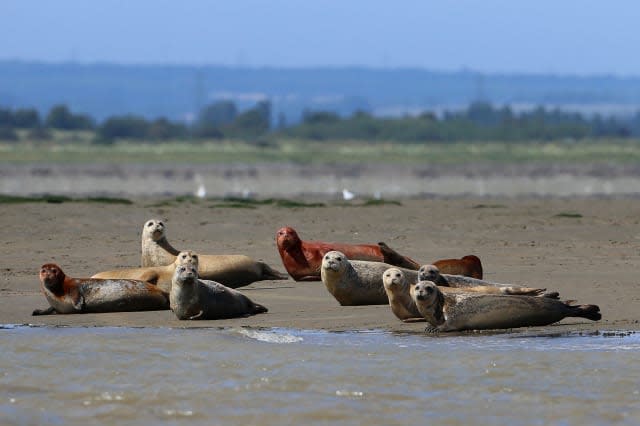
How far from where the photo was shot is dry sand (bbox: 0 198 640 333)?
9.70 meters

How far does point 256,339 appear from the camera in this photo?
29.1ft

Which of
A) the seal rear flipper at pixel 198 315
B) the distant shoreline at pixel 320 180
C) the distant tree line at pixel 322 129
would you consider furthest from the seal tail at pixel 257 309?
the distant tree line at pixel 322 129

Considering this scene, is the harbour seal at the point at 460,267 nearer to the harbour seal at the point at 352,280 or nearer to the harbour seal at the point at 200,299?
the harbour seal at the point at 352,280

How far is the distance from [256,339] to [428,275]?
1325 mm

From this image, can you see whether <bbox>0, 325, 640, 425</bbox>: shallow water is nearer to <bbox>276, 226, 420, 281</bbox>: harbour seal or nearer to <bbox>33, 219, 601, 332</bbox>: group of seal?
<bbox>33, 219, 601, 332</bbox>: group of seal

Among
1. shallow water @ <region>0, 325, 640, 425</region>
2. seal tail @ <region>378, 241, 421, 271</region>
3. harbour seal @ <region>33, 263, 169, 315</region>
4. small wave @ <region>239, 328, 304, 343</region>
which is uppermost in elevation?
seal tail @ <region>378, 241, 421, 271</region>

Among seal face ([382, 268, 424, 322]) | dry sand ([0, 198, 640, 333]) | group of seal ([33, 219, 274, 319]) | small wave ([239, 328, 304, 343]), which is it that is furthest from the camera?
dry sand ([0, 198, 640, 333])

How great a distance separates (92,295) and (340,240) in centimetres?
502

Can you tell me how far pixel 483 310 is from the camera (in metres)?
8.98

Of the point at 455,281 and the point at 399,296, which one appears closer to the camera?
the point at 399,296

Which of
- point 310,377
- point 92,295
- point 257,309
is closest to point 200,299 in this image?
point 257,309

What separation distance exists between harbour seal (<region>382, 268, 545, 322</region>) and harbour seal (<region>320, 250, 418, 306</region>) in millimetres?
552

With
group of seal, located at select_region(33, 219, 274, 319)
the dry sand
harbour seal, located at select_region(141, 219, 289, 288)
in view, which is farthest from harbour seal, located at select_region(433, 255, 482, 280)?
group of seal, located at select_region(33, 219, 274, 319)

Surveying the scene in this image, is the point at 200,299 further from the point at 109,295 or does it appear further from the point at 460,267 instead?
the point at 460,267
